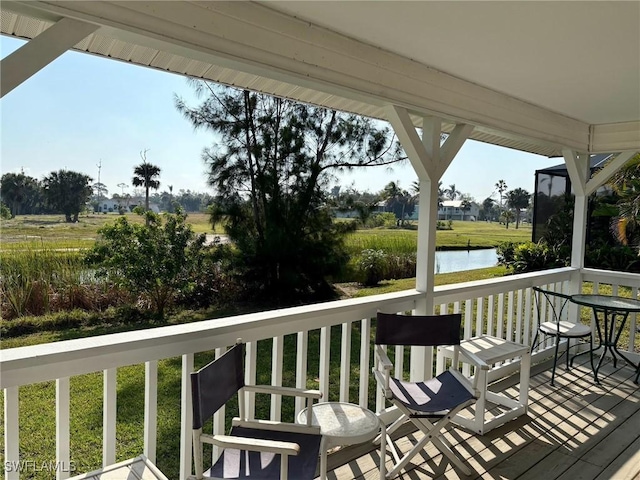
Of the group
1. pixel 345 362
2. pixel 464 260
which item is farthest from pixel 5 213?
Result: pixel 464 260

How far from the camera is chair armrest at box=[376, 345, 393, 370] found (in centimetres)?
249

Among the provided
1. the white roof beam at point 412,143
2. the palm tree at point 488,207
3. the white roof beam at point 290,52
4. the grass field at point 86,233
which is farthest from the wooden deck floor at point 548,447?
the palm tree at point 488,207

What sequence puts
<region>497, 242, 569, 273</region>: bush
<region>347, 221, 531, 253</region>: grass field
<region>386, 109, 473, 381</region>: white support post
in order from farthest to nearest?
1. <region>497, 242, 569, 273</region>: bush
2. <region>347, 221, 531, 253</region>: grass field
3. <region>386, 109, 473, 381</region>: white support post

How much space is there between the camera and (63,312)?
19.4 feet

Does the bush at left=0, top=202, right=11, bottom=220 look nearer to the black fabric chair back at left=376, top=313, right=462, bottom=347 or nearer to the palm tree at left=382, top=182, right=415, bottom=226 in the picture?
the black fabric chair back at left=376, top=313, right=462, bottom=347

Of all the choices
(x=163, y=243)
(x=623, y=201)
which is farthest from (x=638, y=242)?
(x=163, y=243)

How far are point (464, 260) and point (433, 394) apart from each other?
898 cm

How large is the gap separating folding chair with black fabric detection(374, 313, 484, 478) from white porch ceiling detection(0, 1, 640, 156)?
1.41 meters

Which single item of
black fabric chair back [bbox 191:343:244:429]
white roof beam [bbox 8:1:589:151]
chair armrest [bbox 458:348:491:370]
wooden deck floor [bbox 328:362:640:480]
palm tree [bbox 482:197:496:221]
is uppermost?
white roof beam [bbox 8:1:589:151]

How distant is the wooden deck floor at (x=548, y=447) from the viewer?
8.31 feet

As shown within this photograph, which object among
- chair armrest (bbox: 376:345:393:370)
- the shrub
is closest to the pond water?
the shrub

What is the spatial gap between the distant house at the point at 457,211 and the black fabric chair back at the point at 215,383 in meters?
8.41

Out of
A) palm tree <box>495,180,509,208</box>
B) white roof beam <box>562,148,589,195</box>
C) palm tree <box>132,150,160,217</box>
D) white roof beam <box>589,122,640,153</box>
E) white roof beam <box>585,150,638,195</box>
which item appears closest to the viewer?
white roof beam <box>589,122,640,153</box>

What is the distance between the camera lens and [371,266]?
8648 millimetres
